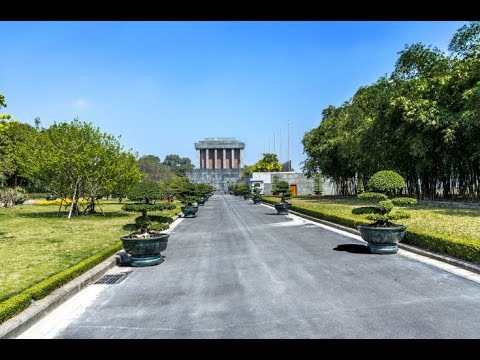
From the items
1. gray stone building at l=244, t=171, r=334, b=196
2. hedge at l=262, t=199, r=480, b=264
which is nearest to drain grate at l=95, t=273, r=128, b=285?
hedge at l=262, t=199, r=480, b=264

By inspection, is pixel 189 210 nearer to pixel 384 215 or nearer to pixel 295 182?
pixel 384 215

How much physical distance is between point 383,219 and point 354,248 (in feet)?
5.61

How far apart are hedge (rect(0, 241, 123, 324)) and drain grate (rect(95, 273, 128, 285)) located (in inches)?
21.9

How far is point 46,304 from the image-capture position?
293 inches

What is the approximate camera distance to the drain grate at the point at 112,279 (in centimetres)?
1009

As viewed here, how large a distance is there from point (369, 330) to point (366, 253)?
7590mm

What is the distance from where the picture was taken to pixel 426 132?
109ft

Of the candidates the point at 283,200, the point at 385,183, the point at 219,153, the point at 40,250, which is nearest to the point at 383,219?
the point at 385,183

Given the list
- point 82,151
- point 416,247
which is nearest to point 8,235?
point 82,151

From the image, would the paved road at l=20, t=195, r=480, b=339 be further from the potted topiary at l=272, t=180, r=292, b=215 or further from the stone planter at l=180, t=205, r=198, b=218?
the potted topiary at l=272, t=180, r=292, b=215

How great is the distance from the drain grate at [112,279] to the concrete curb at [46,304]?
0.56 ft

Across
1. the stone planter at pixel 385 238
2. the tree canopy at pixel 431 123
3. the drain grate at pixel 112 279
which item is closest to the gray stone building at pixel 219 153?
the tree canopy at pixel 431 123
